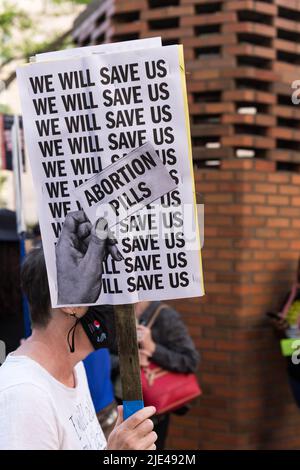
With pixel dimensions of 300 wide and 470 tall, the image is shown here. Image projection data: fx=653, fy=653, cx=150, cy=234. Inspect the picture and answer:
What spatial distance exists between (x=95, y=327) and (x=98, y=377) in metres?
1.21

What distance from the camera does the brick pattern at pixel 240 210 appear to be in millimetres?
4723

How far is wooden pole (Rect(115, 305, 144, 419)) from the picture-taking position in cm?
163

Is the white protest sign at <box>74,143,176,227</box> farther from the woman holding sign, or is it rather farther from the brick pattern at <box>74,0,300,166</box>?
the brick pattern at <box>74,0,300,166</box>

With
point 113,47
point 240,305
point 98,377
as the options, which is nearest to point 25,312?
point 98,377

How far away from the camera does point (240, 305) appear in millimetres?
4691

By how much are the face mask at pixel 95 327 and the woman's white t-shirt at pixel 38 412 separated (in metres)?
0.14

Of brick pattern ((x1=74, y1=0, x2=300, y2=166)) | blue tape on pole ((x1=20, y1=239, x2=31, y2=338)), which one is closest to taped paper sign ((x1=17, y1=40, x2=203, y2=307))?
blue tape on pole ((x1=20, y1=239, x2=31, y2=338))

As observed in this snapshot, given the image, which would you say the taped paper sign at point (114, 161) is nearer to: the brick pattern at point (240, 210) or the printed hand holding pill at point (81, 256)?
the printed hand holding pill at point (81, 256)

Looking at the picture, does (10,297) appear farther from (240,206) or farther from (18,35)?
(18,35)

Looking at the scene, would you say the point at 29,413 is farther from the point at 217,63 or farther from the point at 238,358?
the point at 217,63

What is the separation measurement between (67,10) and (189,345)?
6843 mm

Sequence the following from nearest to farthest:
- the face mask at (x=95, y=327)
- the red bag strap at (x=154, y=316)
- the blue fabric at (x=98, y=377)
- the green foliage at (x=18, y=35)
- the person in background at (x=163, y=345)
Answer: the face mask at (x=95, y=327)
the blue fabric at (x=98, y=377)
the person in background at (x=163, y=345)
the red bag strap at (x=154, y=316)
the green foliage at (x=18, y=35)

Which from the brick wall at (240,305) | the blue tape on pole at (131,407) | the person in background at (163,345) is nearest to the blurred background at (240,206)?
the brick wall at (240,305)

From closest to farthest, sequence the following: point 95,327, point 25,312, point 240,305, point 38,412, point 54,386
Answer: point 38,412
point 54,386
point 95,327
point 25,312
point 240,305
